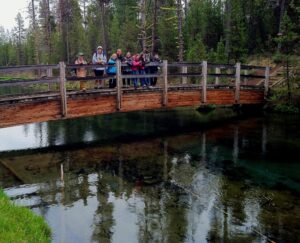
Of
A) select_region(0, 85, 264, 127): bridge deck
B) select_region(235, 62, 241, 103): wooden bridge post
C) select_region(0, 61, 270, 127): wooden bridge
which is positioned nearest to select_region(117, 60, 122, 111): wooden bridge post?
select_region(0, 61, 270, 127): wooden bridge

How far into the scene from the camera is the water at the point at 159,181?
7.86 m

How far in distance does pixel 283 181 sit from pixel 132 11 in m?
44.4

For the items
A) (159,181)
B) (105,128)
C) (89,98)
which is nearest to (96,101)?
(89,98)

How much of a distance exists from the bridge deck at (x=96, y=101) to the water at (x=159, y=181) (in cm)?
117

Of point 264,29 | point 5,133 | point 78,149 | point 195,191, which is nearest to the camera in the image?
point 195,191

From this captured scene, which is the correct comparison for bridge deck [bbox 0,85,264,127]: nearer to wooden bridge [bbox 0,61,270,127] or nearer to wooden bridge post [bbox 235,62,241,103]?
wooden bridge [bbox 0,61,270,127]

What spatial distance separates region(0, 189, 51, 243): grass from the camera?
20.5 feet

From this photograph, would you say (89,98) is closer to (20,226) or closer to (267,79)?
(20,226)

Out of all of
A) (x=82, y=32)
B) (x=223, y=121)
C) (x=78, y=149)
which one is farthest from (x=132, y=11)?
(x=78, y=149)

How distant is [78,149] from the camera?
1422 cm

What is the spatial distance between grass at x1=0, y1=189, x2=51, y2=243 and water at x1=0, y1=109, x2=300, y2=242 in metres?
0.43

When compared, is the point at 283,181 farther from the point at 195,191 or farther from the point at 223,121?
the point at 223,121

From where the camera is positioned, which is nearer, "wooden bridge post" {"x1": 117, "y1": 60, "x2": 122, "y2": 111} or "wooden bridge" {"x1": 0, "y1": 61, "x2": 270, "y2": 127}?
"wooden bridge" {"x1": 0, "y1": 61, "x2": 270, "y2": 127}

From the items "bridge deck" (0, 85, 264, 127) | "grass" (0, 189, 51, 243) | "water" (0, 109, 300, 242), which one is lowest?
"water" (0, 109, 300, 242)
